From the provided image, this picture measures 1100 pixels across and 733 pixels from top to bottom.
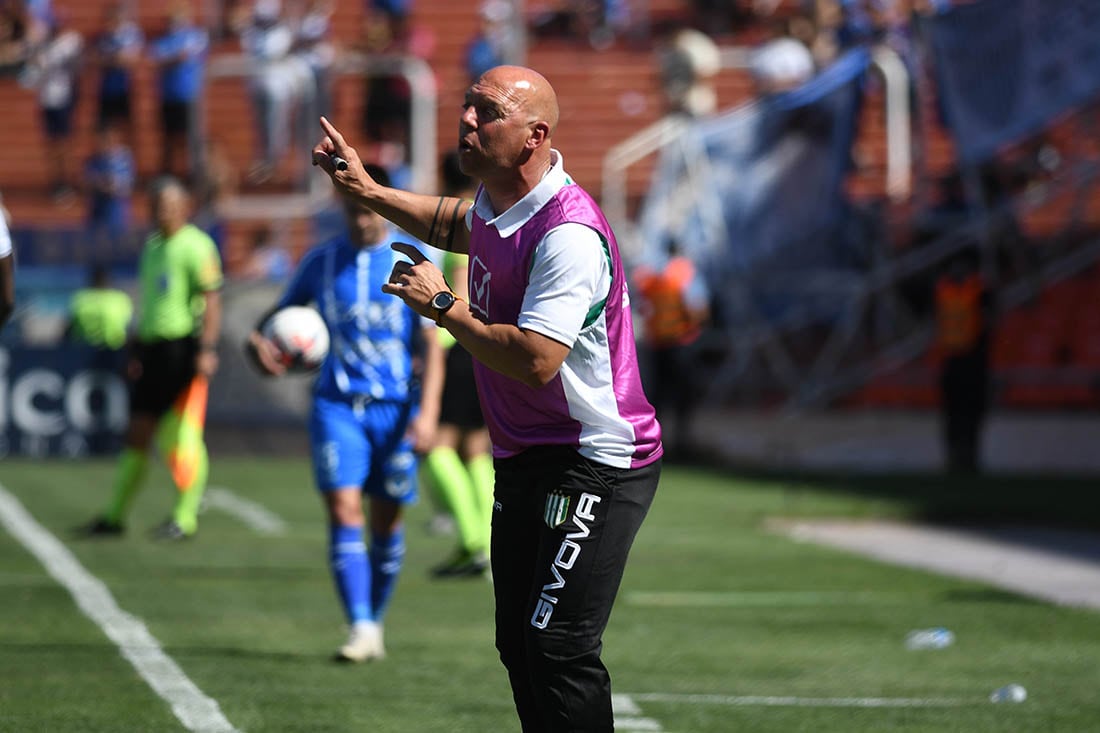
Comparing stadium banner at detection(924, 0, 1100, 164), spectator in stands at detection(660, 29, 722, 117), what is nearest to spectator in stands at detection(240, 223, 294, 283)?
spectator in stands at detection(660, 29, 722, 117)

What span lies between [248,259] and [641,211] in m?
5.11

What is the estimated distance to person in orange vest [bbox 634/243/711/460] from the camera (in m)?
20.3

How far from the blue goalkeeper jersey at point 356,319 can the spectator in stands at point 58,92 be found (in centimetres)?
1688

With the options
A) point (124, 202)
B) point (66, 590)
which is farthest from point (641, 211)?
point (66, 590)

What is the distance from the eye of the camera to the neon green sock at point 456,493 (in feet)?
36.4

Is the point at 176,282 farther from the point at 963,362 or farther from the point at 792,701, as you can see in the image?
the point at 963,362

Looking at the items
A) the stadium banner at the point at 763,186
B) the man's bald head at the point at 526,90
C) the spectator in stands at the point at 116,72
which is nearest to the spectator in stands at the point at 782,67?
the stadium banner at the point at 763,186

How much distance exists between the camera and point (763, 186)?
20984 mm

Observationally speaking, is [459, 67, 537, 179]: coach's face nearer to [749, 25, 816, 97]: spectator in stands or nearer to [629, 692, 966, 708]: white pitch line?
[629, 692, 966, 708]: white pitch line

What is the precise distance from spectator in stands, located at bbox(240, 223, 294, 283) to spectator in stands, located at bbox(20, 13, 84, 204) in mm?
3705

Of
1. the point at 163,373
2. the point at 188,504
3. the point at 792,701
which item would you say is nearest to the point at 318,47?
the point at 163,373

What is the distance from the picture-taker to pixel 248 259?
74.9ft

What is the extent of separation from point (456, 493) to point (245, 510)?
4565 millimetres

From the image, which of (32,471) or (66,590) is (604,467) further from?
(32,471)
